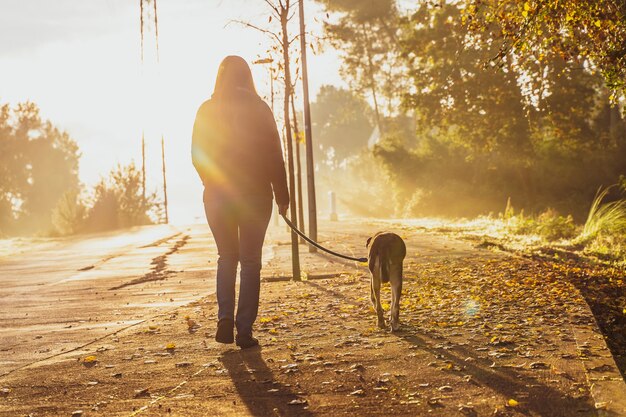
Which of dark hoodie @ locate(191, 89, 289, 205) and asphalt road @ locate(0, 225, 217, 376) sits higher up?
dark hoodie @ locate(191, 89, 289, 205)

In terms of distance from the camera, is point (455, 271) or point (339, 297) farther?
point (455, 271)

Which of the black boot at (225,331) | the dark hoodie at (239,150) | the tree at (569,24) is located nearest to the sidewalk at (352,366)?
the black boot at (225,331)

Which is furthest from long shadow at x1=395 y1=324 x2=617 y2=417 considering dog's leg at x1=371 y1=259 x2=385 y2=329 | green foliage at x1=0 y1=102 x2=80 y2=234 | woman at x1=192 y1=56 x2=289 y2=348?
green foliage at x1=0 y1=102 x2=80 y2=234

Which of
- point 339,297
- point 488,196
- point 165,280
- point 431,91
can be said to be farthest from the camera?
point 488,196

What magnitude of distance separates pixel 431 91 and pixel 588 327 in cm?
2331

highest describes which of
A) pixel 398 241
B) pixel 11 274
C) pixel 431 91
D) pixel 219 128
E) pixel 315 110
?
pixel 315 110

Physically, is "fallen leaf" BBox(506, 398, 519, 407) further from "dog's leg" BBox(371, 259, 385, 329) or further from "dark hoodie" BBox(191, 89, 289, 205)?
"dark hoodie" BBox(191, 89, 289, 205)

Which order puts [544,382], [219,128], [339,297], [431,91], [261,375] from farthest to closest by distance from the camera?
[431,91], [339,297], [219,128], [261,375], [544,382]

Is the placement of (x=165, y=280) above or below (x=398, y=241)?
below

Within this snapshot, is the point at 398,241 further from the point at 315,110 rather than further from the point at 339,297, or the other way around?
the point at 315,110

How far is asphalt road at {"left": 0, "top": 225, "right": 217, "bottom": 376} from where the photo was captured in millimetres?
7242

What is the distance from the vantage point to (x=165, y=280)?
12594 millimetres

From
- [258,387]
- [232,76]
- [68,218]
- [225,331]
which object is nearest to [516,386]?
[258,387]

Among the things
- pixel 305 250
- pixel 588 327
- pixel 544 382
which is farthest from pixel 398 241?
pixel 305 250
